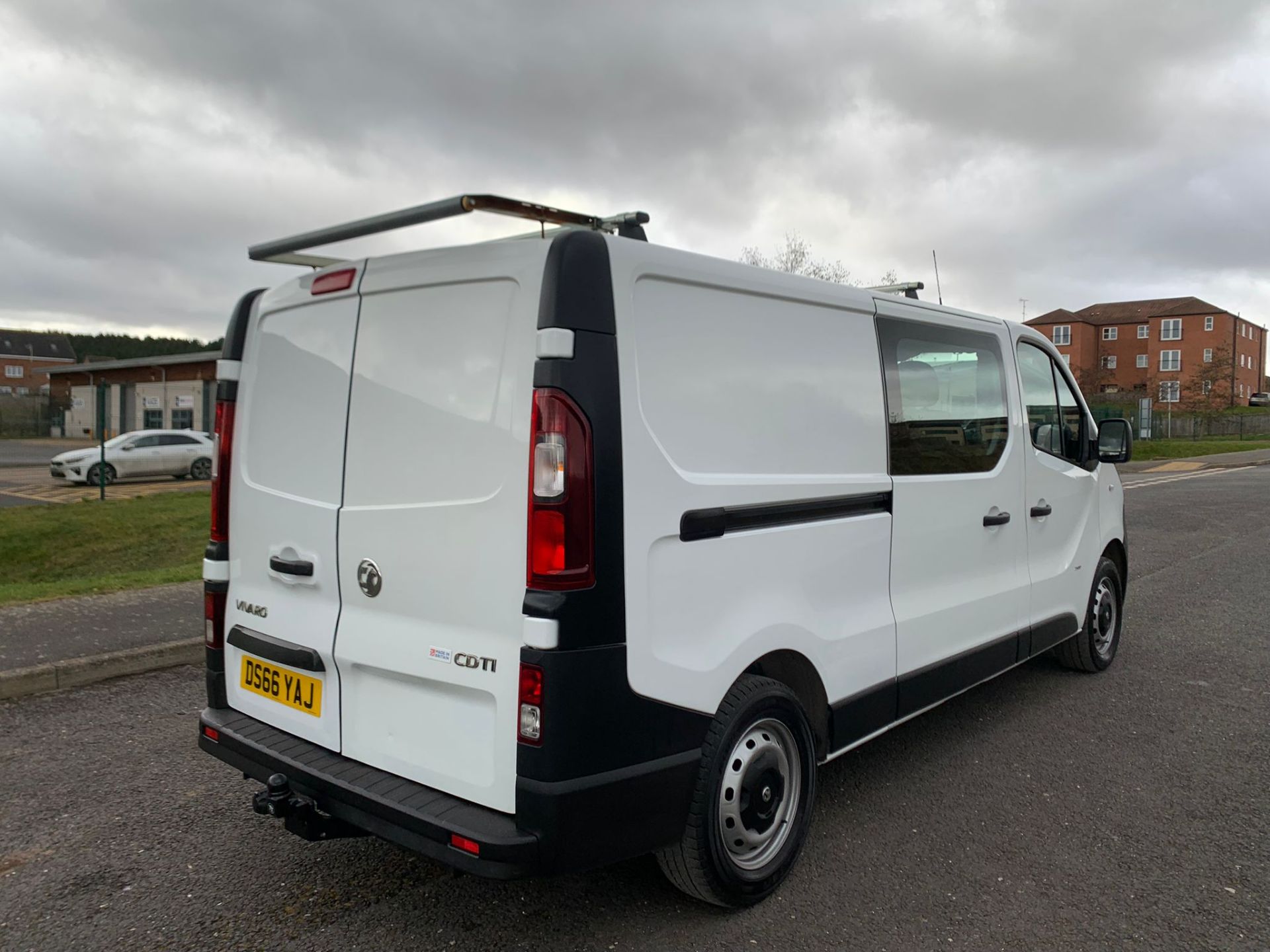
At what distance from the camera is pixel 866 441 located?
11.3 ft

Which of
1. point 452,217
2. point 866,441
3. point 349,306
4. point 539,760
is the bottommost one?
point 539,760

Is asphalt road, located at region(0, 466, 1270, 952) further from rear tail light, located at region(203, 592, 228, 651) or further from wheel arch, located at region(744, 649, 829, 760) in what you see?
rear tail light, located at region(203, 592, 228, 651)

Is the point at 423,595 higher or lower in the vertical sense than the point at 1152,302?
lower

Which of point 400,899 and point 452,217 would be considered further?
point 400,899

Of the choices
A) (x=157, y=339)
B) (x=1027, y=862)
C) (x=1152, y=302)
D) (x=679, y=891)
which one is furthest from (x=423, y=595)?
(x=157, y=339)

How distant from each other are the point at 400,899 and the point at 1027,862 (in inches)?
87.6

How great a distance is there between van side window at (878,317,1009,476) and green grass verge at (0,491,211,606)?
304 inches

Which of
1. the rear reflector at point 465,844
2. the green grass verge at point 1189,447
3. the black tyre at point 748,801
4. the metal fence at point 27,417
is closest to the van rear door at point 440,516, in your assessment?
the rear reflector at point 465,844

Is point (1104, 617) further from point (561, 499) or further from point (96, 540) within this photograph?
point (96, 540)

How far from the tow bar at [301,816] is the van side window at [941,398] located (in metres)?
2.38

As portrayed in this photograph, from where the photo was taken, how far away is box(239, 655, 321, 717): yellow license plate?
9.78 ft

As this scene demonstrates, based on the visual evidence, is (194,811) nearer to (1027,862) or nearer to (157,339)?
(1027,862)

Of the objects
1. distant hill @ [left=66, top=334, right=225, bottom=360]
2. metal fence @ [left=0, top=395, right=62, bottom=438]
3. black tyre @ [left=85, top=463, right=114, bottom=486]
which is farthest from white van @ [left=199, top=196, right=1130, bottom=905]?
distant hill @ [left=66, top=334, right=225, bottom=360]

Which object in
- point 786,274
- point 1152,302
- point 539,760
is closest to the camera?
point 539,760
